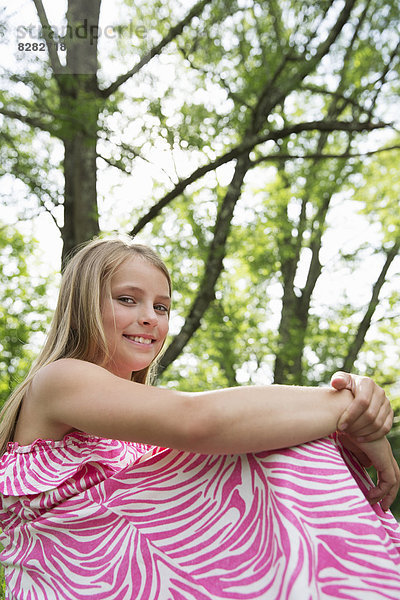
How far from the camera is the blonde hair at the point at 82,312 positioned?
191 centimetres

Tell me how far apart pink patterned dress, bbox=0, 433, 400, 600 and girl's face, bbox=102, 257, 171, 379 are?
0.32m

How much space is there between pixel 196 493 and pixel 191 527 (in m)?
0.08

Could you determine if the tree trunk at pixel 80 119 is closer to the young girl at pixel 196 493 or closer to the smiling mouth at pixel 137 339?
the smiling mouth at pixel 137 339

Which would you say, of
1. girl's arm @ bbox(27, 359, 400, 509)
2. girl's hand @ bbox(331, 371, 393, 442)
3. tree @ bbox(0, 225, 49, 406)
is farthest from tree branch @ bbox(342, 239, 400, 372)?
girl's arm @ bbox(27, 359, 400, 509)

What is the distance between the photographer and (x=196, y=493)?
1.51 metres

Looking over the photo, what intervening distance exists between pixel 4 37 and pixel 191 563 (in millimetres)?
4539

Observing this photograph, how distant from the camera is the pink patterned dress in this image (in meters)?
1.30

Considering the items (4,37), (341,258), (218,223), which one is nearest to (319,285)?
(341,258)

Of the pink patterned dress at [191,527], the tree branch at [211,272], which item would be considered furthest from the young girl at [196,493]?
the tree branch at [211,272]

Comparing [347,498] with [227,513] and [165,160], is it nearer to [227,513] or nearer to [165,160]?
[227,513]

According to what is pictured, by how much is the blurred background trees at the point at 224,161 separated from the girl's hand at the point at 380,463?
394cm

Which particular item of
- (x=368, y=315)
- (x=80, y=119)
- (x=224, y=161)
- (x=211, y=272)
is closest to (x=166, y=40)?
Result: (x=224, y=161)

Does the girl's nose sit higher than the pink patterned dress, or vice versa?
the girl's nose

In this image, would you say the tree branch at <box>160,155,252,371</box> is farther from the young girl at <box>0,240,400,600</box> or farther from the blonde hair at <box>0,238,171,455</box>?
the young girl at <box>0,240,400,600</box>
